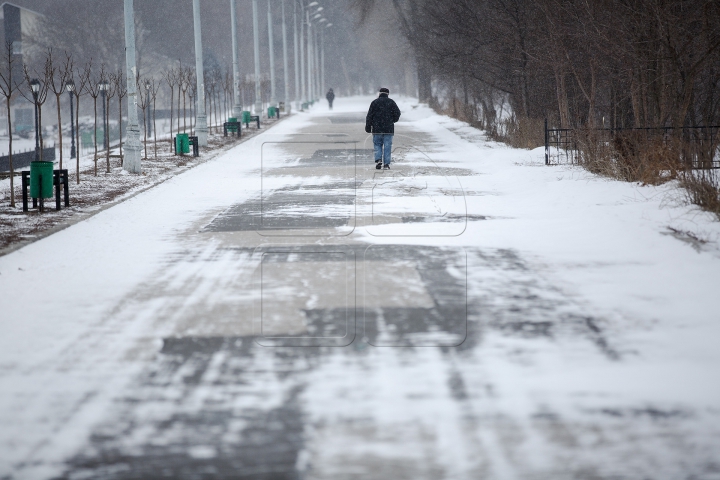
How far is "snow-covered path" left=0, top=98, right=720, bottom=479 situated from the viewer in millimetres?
4879

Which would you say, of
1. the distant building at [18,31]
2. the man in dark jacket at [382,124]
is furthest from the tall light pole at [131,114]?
the distant building at [18,31]

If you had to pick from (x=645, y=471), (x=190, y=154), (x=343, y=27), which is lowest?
(x=645, y=471)

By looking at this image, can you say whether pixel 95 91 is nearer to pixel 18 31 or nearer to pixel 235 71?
pixel 235 71

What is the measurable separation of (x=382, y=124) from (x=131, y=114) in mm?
6026

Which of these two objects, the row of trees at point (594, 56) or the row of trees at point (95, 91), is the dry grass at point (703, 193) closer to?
the row of trees at point (594, 56)

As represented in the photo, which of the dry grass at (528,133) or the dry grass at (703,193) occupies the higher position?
the dry grass at (528,133)

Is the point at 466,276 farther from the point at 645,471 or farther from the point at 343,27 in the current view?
the point at 343,27

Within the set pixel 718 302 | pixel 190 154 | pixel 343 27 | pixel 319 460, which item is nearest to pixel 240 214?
pixel 718 302

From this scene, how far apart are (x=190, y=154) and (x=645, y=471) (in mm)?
26555

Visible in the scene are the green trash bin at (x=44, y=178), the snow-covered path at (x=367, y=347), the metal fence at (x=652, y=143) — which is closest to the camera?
the snow-covered path at (x=367, y=347)

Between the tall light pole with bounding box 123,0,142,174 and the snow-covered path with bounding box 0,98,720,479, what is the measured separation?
8.70 m

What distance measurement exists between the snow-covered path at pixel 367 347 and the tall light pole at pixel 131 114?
870 cm

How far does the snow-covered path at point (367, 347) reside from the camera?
4.88 m

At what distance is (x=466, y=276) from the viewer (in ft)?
31.8
